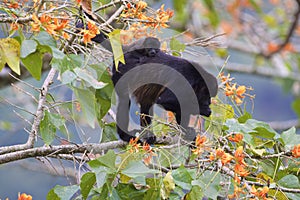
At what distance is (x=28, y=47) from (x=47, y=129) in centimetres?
34

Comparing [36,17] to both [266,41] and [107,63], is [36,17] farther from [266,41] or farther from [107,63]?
[266,41]

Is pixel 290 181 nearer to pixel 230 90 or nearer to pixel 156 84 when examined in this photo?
pixel 230 90

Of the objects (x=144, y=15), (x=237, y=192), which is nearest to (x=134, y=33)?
(x=144, y=15)

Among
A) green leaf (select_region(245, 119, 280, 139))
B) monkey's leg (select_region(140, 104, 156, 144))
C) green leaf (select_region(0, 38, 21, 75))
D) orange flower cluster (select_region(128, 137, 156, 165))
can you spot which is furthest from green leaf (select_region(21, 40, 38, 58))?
green leaf (select_region(245, 119, 280, 139))

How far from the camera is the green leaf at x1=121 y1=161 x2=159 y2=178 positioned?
56.5 inches

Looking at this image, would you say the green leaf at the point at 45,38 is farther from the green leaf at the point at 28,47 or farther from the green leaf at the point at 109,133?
the green leaf at the point at 109,133

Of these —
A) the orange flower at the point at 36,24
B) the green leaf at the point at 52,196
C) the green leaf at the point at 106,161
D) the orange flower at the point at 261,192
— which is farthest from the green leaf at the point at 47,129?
the orange flower at the point at 261,192

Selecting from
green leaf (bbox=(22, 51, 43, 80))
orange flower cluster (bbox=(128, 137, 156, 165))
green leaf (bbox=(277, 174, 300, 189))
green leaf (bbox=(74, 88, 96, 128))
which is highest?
green leaf (bbox=(22, 51, 43, 80))

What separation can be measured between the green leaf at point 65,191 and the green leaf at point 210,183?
0.30 m

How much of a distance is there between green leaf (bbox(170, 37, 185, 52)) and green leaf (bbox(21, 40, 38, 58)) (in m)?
0.64

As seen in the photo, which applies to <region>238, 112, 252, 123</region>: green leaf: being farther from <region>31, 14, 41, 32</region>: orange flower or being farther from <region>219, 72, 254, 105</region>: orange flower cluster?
<region>31, 14, 41, 32</region>: orange flower

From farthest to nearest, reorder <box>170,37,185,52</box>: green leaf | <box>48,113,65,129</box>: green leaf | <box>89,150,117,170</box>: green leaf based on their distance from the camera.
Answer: <box>170,37,185,52</box>: green leaf < <box>48,113,65,129</box>: green leaf < <box>89,150,117,170</box>: green leaf

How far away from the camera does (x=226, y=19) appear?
513 cm

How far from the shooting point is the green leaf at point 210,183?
60.6 inches
